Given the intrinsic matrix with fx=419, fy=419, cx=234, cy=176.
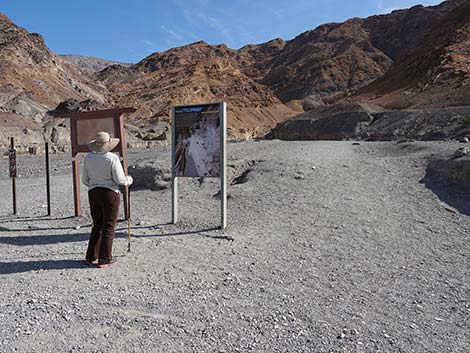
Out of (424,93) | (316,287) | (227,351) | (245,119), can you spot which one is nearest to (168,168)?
(316,287)

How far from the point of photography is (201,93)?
7412cm

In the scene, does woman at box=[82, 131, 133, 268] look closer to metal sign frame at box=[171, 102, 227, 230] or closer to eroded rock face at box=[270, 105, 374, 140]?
metal sign frame at box=[171, 102, 227, 230]

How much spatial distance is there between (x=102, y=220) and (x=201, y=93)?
7076 centimetres

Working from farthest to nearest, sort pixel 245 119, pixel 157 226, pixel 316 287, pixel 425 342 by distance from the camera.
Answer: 1. pixel 245 119
2. pixel 157 226
3. pixel 316 287
4. pixel 425 342

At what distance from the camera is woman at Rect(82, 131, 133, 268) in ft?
16.7

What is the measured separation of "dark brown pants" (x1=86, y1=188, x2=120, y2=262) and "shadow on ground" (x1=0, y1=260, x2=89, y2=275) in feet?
0.78

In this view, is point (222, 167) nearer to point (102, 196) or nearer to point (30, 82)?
point (102, 196)

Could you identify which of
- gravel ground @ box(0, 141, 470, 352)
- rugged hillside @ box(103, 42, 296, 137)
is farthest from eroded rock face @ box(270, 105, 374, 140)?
gravel ground @ box(0, 141, 470, 352)

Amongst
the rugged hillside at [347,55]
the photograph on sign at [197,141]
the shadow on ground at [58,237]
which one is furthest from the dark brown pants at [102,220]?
the rugged hillside at [347,55]

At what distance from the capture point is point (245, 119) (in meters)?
69.7

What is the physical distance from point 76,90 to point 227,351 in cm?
6538

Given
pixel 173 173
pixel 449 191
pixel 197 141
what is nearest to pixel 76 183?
pixel 173 173

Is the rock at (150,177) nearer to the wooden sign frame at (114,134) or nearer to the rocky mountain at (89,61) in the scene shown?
the wooden sign frame at (114,134)

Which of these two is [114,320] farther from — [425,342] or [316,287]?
[425,342]
